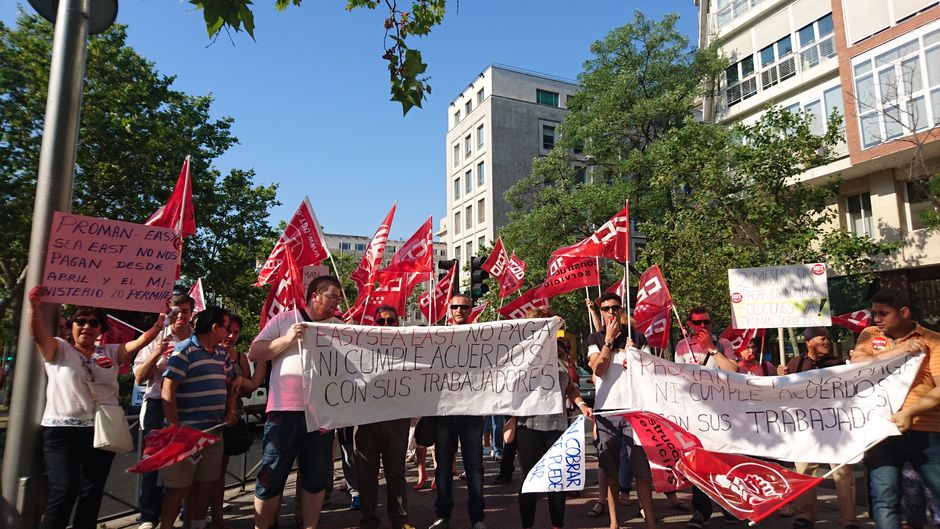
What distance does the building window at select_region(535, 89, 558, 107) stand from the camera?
4850 cm

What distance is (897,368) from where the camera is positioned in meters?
4.26

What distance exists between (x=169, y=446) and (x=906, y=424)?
5134mm

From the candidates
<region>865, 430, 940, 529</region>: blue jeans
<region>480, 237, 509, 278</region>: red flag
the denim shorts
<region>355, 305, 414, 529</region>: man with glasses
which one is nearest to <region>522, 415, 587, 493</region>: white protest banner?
<region>355, 305, 414, 529</region>: man with glasses

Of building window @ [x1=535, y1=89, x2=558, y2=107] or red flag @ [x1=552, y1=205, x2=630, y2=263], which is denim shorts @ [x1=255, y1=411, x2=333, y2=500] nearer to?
red flag @ [x1=552, y1=205, x2=630, y2=263]

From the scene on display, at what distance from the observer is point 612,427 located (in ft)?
16.8

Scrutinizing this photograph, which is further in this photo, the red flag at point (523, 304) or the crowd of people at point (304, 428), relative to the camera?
the red flag at point (523, 304)

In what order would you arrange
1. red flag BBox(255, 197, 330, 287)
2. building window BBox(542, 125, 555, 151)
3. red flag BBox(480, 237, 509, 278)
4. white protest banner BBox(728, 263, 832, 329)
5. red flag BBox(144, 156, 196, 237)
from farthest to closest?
building window BBox(542, 125, 555, 151) → red flag BBox(480, 237, 509, 278) → white protest banner BBox(728, 263, 832, 329) → red flag BBox(255, 197, 330, 287) → red flag BBox(144, 156, 196, 237)

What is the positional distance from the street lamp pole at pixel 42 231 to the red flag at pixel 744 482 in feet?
14.3

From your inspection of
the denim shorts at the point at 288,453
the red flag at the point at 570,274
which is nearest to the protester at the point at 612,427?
the red flag at the point at 570,274

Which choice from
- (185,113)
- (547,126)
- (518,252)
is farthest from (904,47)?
(547,126)

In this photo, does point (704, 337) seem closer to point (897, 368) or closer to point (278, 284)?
point (897, 368)

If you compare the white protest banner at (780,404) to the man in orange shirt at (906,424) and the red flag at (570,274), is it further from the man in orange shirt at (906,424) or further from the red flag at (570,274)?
the red flag at (570,274)

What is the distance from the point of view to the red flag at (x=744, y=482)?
3844 mm

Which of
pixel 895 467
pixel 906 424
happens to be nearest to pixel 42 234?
pixel 906 424
